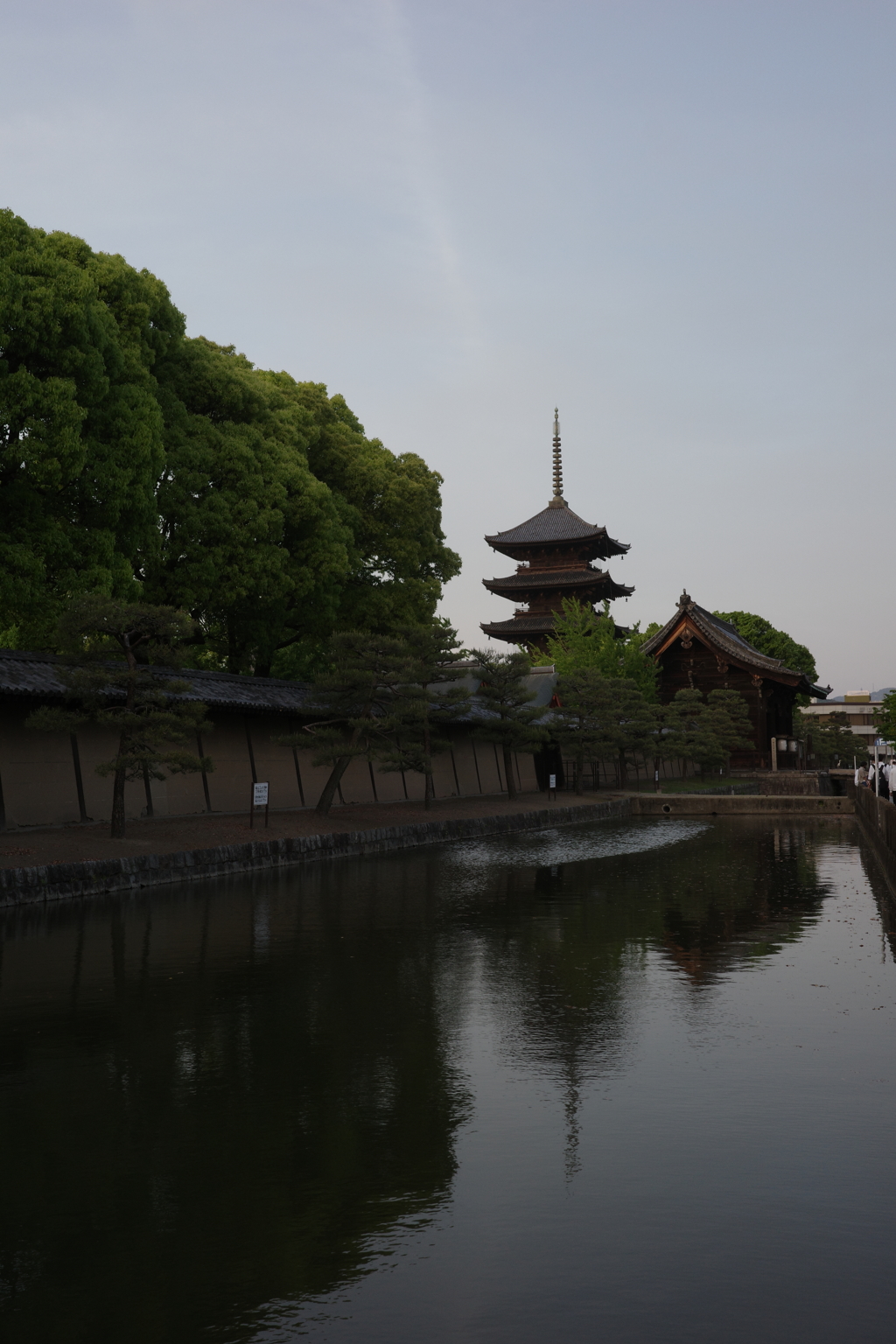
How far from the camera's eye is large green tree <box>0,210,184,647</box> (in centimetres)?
2719

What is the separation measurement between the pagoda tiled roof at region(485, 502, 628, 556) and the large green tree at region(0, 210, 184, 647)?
48230 millimetres

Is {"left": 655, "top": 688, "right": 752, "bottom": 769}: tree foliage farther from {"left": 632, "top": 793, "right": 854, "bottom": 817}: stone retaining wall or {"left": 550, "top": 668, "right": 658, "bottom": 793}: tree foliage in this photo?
{"left": 632, "top": 793, "right": 854, "bottom": 817}: stone retaining wall

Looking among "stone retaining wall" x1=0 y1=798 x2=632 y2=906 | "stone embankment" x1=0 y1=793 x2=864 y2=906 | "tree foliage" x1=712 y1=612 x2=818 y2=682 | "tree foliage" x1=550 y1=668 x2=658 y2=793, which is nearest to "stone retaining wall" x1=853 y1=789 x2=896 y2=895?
"stone embankment" x1=0 y1=793 x2=864 y2=906

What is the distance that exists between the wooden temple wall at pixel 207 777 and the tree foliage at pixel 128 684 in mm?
3021

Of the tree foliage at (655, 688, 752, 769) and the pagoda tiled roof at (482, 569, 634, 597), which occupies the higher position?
the pagoda tiled roof at (482, 569, 634, 597)

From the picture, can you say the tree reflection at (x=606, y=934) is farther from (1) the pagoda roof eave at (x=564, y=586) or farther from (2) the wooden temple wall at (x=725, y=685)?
(1) the pagoda roof eave at (x=564, y=586)

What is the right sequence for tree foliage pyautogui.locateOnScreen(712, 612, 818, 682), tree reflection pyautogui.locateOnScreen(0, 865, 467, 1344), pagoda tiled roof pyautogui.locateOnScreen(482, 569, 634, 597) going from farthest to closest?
tree foliage pyautogui.locateOnScreen(712, 612, 818, 682), pagoda tiled roof pyautogui.locateOnScreen(482, 569, 634, 597), tree reflection pyautogui.locateOnScreen(0, 865, 467, 1344)

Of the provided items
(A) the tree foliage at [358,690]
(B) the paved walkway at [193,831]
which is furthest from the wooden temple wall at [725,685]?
(A) the tree foliage at [358,690]

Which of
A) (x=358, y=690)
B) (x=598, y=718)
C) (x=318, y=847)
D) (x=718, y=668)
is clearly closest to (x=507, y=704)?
(x=598, y=718)

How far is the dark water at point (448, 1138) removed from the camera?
15.0 ft

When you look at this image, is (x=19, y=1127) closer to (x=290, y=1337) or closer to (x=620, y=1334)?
(x=290, y=1337)

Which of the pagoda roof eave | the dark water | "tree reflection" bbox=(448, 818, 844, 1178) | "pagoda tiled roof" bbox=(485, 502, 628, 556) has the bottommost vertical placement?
"tree reflection" bbox=(448, 818, 844, 1178)

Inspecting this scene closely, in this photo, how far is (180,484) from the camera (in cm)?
3538

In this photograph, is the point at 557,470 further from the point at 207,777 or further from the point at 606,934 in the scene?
the point at 606,934
